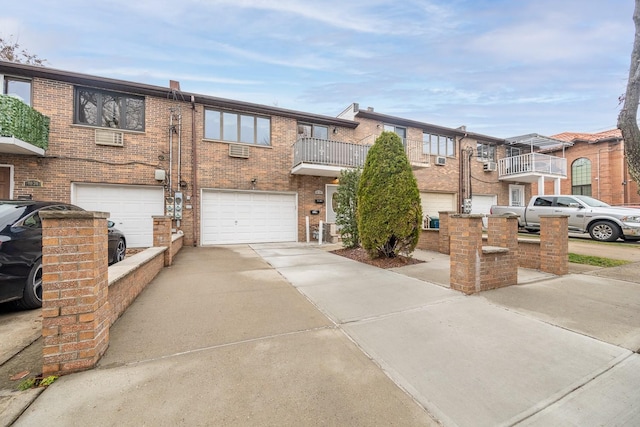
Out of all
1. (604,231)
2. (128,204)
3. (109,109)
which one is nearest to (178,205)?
(128,204)

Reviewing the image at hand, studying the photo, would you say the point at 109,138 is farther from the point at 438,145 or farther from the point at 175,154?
the point at 438,145

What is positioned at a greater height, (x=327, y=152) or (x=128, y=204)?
(x=327, y=152)

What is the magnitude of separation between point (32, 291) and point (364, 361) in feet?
14.5

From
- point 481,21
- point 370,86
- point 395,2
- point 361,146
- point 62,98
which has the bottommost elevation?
point 361,146

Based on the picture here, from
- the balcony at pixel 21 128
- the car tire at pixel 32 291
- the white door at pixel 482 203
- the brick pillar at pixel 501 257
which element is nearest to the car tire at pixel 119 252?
the car tire at pixel 32 291

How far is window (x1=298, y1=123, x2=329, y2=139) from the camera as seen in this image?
11.5 meters

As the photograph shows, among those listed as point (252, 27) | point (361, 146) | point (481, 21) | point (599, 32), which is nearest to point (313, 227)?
point (361, 146)

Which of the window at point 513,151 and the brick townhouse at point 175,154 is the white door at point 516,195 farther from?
the brick townhouse at point 175,154

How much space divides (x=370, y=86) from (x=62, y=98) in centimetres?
1426

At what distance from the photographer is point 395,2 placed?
7.36 metres

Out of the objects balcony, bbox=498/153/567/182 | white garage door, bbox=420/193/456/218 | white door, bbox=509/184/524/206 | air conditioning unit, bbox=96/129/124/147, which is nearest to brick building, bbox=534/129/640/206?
balcony, bbox=498/153/567/182

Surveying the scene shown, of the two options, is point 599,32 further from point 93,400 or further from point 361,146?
point 93,400

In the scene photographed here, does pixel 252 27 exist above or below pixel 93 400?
above

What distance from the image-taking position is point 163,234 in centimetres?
589
